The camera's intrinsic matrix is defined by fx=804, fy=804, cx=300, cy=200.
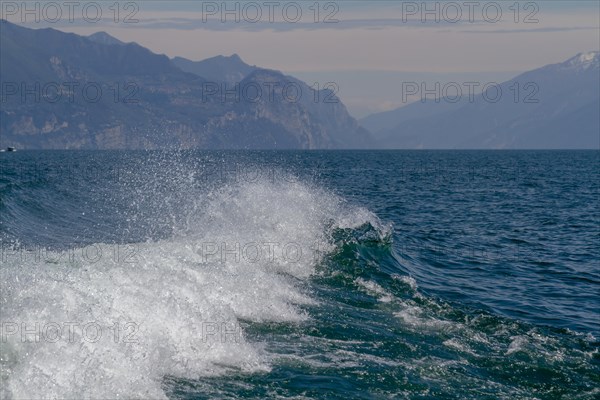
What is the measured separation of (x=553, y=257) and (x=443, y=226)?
10.5m

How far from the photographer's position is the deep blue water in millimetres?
12742

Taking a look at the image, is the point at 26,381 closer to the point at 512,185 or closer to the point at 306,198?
the point at 306,198

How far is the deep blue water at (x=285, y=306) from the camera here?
1274 cm

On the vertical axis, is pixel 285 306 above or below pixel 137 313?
below

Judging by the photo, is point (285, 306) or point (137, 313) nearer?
point (137, 313)

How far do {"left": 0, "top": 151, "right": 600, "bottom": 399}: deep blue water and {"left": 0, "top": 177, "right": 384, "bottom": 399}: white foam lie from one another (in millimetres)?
35

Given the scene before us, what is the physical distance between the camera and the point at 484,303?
74.0 feet

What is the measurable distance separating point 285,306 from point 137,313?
494 cm

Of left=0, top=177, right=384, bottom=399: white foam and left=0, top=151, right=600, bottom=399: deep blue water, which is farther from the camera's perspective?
left=0, top=151, right=600, bottom=399: deep blue water

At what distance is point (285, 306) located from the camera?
18.6 metres

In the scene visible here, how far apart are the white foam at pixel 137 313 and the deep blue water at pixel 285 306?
0.11ft

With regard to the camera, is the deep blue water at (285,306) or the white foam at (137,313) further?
the deep blue water at (285,306)

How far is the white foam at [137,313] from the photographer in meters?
11.5

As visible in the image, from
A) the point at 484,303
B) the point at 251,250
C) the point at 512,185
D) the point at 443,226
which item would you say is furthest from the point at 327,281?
the point at 512,185
